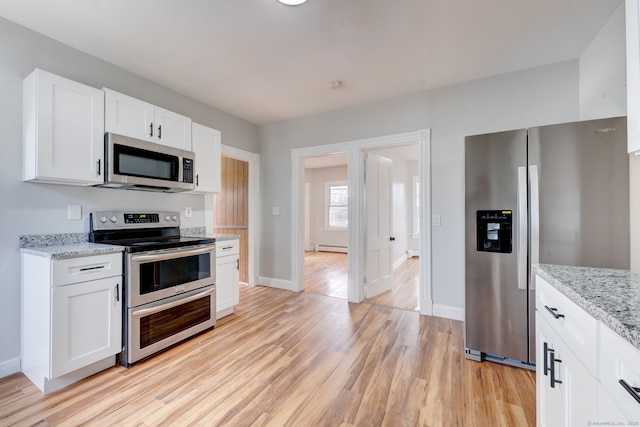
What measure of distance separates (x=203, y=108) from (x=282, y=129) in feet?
3.80

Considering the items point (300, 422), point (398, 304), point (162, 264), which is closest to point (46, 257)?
point (162, 264)

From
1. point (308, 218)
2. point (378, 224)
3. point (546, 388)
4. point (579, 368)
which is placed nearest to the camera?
point (579, 368)

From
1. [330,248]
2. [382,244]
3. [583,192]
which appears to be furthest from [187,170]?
[330,248]

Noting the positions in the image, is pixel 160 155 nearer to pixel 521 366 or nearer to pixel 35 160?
pixel 35 160

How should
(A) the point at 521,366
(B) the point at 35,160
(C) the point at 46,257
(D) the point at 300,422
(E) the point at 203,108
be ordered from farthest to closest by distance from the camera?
(E) the point at 203,108
(A) the point at 521,366
(B) the point at 35,160
(C) the point at 46,257
(D) the point at 300,422

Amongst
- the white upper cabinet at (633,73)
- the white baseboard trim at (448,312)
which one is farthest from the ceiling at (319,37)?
the white baseboard trim at (448,312)

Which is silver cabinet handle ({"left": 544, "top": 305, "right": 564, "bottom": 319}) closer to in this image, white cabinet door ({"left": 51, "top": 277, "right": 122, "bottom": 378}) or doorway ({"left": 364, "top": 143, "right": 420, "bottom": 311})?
doorway ({"left": 364, "top": 143, "right": 420, "bottom": 311})

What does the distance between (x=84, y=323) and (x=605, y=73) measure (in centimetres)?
428

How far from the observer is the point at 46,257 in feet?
5.84

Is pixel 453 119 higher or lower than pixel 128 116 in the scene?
higher

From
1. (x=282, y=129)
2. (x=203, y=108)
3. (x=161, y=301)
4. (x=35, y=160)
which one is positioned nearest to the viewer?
(x=35, y=160)

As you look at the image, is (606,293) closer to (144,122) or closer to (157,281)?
(157,281)

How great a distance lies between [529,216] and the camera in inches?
78.9

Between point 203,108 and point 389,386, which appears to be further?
point 203,108
